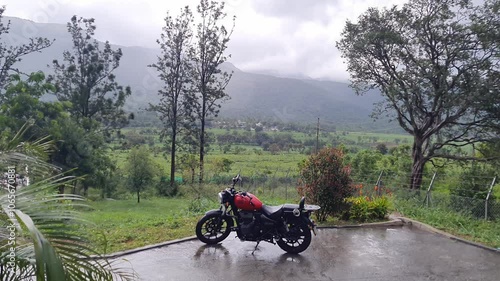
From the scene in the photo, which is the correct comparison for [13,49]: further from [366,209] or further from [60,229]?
[60,229]

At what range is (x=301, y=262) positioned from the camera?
5.91 m

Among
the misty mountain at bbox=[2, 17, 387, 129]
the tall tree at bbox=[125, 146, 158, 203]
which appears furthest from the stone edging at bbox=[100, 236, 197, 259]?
the misty mountain at bbox=[2, 17, 387, 129]

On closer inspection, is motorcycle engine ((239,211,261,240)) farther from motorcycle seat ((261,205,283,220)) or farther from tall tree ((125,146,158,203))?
tall tree ((125,146,158,203))

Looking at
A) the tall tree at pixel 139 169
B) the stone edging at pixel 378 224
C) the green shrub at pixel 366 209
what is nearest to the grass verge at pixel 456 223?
the stone edging at pixel 378 224

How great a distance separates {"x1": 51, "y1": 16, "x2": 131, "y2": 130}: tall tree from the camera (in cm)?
2798

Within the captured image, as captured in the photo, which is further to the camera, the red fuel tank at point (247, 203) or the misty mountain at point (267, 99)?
the misty mountain at point (267, 99)

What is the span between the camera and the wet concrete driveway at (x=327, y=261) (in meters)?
5.37

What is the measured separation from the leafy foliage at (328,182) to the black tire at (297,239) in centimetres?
241

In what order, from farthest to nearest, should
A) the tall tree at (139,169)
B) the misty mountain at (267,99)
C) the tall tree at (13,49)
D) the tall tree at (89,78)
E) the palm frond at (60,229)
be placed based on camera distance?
the misty mountain at (267,99) → the tall tree at (89,78) → the tall tree at (139,169) → the tall tree at (13,49) → the palm frond at (60,229)

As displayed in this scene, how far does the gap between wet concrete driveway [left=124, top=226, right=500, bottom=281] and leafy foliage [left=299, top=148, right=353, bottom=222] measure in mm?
1279

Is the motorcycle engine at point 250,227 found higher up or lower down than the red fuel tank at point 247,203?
lower down

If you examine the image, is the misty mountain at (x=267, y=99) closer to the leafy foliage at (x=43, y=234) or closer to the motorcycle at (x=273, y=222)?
the motorcycle at (x=273, y=222)

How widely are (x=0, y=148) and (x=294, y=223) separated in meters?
4.38

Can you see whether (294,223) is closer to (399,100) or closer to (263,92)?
(399,100)
